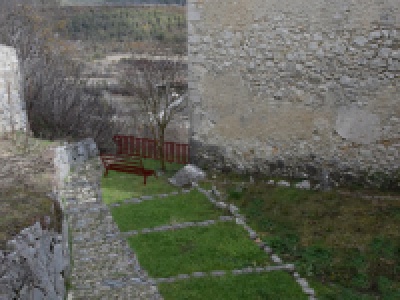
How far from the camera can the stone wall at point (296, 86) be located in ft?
26.5

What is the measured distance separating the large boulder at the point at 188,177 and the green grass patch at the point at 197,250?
2.04 m

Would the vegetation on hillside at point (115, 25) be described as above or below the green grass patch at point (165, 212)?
above

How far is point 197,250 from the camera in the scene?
23.5ft

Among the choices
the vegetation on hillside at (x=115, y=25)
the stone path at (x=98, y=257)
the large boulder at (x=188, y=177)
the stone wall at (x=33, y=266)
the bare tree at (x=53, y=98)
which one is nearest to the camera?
the stone wall at (x=33, y=266)

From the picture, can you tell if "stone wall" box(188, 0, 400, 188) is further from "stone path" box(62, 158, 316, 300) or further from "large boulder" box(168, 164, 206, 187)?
"stone path" box(62, 158, 316, 300)

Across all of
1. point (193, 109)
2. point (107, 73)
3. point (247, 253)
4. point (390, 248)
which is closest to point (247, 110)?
point (193, 109)

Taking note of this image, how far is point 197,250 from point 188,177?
9.37ft

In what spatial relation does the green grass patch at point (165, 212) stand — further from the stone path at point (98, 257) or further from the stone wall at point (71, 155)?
the stone wall at point (71, 155)

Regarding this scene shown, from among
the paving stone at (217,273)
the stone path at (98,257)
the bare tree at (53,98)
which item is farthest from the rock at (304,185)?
the bare tree at (53,98)

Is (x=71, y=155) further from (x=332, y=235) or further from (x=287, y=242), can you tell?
(x=332, y=235)

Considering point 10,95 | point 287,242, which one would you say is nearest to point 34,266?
point 287,242

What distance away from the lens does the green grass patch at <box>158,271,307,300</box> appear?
6.07 meters

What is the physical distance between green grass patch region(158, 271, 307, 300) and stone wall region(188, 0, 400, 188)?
332 cm

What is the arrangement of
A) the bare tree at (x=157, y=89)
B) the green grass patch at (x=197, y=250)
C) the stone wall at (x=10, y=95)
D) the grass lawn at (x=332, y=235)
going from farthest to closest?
the bare tree at (x=157, y=89) → the stone wall at (x=10, y=95) → the green grass patch at (x=197, y=250) → the grass lawn at (x=332, y=235)
